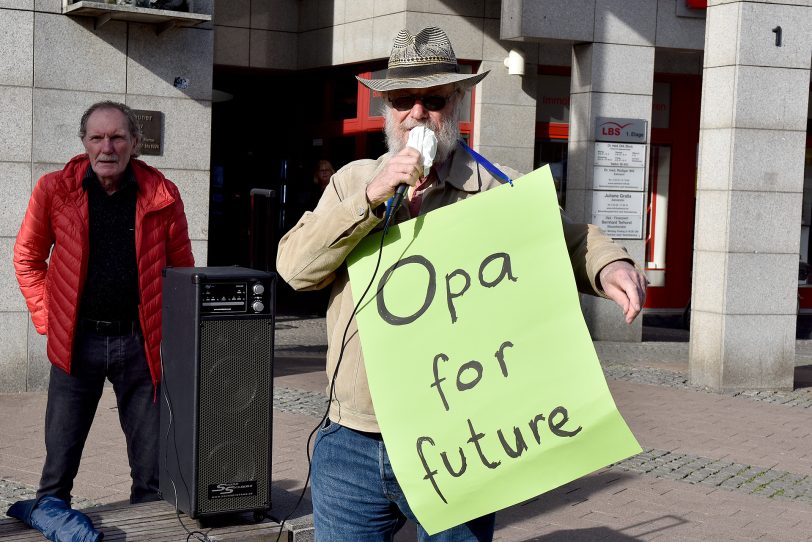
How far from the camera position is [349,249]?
107 inches

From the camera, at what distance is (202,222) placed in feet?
32.5

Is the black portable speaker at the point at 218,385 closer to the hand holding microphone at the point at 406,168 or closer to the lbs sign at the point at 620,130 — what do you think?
the hand holding microphone at the point at 406,168

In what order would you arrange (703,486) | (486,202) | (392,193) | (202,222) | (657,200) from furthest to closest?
(657,200)
(202,222)
(703,486)
(486,202)
(392,193)

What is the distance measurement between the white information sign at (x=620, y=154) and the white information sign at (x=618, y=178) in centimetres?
5

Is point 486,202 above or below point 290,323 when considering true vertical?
above

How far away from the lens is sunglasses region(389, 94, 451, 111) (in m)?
2.75

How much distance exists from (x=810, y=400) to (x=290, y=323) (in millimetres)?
6762

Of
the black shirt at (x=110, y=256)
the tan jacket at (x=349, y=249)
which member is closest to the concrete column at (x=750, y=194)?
the black shirt at (x=110, y=256)

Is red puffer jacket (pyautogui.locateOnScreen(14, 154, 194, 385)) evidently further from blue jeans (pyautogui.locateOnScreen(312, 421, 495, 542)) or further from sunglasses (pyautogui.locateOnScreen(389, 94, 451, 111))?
sunglasses (pyautogui.locateOnScreen(389, 94, 451, 111))

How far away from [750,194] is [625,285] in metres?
8.21

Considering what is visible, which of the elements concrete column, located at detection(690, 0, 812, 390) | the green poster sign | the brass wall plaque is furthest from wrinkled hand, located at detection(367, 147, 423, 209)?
concrete column, located at detection(690, 0, 812, 390)

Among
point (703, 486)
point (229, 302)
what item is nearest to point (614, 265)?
point (229, 302)

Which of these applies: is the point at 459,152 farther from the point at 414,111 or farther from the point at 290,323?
the point at 290,323

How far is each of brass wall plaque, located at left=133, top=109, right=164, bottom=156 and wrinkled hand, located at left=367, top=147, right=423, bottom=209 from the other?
7.39 metres
